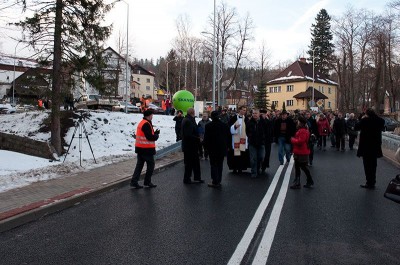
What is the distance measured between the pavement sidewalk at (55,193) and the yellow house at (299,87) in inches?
2460

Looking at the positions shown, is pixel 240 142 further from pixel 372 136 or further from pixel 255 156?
pixel 372 136

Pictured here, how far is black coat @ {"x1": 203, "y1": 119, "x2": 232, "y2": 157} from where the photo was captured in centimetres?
930

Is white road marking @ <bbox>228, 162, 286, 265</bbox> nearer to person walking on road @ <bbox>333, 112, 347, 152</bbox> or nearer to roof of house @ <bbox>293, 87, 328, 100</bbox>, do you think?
person walking on road @ <bbox>333, 112, 347, 152</bbox>

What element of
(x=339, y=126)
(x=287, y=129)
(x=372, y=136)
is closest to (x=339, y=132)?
(x=339, y=126)

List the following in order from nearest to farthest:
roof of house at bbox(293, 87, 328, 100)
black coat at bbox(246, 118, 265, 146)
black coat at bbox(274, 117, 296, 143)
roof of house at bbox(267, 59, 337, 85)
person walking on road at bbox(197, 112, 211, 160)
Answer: black coat at bbox(246, 118, 265, 146) → black coat at bbox(274, 117, 296, 143) → person walking on road at bbox(197, 112, 211, 160) → roof of house at bbox(293, 87, 328, 100) → roof of house at bbox(267, 59, 337, 85)

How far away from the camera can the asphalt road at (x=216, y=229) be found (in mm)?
4531

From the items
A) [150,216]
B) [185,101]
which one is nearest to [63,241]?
[150,216]

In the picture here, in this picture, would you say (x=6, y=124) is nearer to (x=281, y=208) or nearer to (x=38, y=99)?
(x=38, y=99)

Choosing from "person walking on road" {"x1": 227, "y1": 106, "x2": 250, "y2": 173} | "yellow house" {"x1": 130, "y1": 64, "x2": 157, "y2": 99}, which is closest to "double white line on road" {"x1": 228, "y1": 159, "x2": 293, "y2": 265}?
"person walking on road" {"x1": 227, "y1": 106, "x2": 250, "y2": 173}

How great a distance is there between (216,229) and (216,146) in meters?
3.84

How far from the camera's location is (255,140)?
10.6 meters

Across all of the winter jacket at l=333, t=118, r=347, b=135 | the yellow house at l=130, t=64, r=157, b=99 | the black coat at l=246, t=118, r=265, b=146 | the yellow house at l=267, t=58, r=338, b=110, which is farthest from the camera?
the yellow house at l=130, t=64, r=157, b=99

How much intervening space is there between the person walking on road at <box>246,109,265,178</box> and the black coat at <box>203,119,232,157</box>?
1.34 m

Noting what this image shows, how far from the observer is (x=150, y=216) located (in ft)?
21.2
